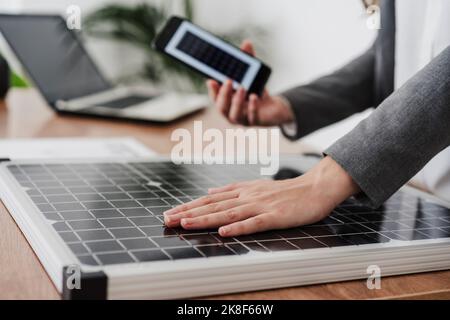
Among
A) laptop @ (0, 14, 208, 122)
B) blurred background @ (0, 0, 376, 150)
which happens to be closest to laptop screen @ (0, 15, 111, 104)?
laptop @ (0, 14, 208, 122)

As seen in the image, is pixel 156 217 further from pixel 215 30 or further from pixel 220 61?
pixel 215 30

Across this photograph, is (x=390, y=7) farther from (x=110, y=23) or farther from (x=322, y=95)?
(x=110, y=23)

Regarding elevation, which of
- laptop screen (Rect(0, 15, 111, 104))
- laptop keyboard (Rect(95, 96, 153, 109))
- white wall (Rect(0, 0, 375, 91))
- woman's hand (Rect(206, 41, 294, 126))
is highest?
white wall (Rect(0, 0, 375, 91))

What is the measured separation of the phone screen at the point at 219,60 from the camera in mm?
1151

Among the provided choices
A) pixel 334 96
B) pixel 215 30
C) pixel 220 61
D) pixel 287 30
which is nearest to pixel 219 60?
pixel 220 61

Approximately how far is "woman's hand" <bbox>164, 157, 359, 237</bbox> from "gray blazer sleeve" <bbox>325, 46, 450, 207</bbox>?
0.02 metres

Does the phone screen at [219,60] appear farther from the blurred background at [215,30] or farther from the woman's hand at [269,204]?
the blurred background at [215,30]

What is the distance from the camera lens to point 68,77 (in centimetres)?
155

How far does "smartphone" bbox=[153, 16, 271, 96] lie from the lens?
45.3 inches

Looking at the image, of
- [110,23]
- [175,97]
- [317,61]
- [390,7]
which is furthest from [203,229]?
[110,23]

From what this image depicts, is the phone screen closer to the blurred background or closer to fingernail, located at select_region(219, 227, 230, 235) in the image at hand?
fingernail, located at select_region(219, 227, 230, 235)

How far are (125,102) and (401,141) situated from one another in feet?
3.19

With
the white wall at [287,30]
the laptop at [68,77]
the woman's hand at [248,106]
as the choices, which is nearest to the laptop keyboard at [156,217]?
the woman's hand at [248,106]
